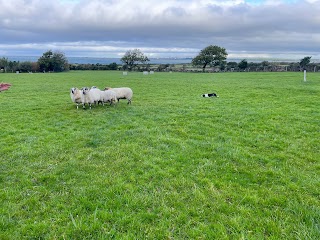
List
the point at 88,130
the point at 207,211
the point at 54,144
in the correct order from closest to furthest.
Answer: the point at 207,211, the point at 54,144, the point at 88,130

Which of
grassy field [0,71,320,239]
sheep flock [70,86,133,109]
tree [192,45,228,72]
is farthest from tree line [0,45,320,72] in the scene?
grassy field [0,71,320,239]

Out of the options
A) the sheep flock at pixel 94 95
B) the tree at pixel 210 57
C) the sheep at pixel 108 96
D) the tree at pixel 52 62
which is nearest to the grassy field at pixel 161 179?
the sheep flock at pixel 94 95

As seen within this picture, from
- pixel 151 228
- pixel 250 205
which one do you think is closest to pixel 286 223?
pixel 250 205

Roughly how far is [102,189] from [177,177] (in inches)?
57.1

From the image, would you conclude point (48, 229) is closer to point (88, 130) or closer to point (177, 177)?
point (177, 177)

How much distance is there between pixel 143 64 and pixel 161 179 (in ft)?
228

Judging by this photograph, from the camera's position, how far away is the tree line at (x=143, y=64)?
58.8 metres

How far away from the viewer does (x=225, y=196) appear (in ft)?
14.8

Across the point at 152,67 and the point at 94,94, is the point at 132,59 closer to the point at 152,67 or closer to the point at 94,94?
the point at 152,67

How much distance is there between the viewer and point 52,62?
211 feet

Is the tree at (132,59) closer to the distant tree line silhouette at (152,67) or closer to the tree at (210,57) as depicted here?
the distant tree line silhouette at (152,67)

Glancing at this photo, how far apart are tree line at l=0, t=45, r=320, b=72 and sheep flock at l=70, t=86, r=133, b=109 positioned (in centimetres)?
4856

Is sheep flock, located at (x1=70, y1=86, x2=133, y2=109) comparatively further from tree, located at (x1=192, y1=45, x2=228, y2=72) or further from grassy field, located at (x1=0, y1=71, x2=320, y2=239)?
tree, located at (x1=192, y1=45, x2=228, y2=72)

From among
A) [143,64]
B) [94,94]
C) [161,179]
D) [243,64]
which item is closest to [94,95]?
[94,94]
